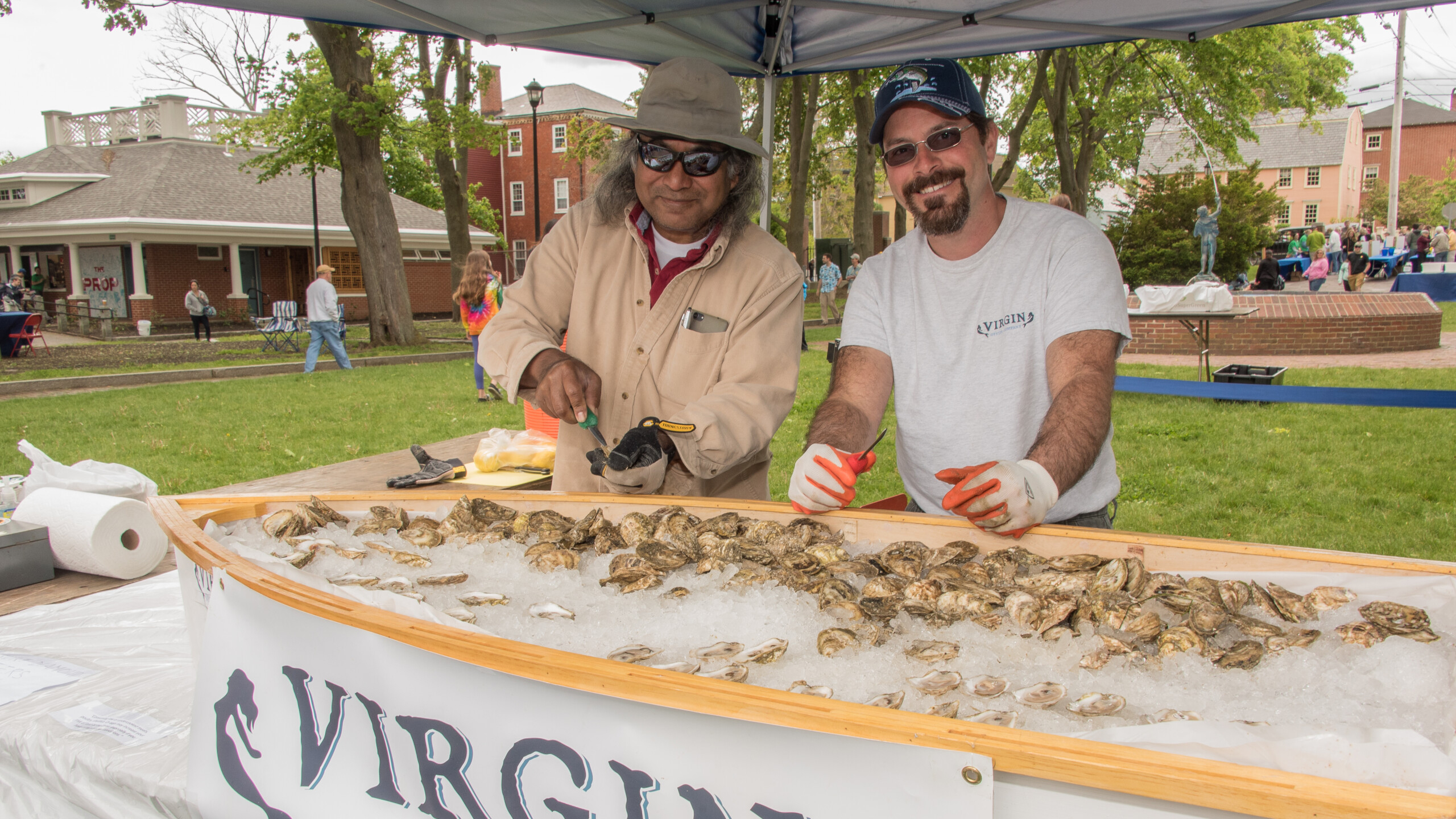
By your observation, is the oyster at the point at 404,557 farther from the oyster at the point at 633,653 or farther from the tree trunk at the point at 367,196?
the tree trunk at the point at 367,196

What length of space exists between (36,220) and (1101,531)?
33.3 meters

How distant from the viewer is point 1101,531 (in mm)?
1699

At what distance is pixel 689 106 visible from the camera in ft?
7.35

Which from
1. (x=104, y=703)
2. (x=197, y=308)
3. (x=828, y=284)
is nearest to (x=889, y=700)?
(x=104, y=703)

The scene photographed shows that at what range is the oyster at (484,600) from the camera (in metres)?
1.57

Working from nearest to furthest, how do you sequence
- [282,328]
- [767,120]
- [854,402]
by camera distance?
[854,402]
[767,120]
[282,328]

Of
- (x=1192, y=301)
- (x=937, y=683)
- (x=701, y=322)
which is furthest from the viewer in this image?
(x=1192, y=301)

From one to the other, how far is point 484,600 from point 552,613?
0.16 m

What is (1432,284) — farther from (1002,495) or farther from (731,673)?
(731,673)

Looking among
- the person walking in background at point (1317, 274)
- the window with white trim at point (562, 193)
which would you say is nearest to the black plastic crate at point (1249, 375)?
the person walking in background at point (1317, 274)

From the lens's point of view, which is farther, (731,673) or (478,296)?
(478,296)

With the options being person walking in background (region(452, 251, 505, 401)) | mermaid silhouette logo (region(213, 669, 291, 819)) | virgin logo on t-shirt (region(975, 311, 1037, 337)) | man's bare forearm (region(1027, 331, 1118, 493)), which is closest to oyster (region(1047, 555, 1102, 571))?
man's bare forearm (region(1027, 331, 1118, 493))

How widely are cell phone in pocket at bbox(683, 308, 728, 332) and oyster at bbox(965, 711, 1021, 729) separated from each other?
1.43 metres

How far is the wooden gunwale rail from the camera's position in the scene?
2.63ft
